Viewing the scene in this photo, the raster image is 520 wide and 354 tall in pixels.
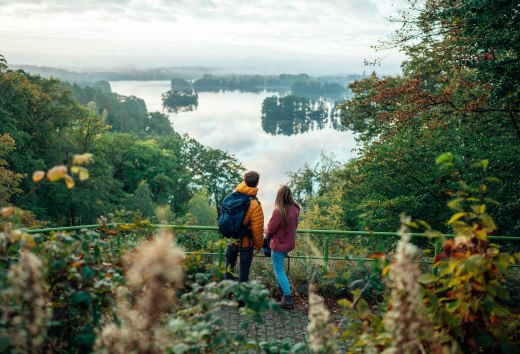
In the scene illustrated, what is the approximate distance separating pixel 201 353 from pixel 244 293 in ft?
1.72

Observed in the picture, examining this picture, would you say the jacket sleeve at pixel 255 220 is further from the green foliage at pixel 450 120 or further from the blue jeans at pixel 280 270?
the green foliage at pixel 450 120

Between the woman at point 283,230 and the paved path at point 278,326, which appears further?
the woman at point 283,230

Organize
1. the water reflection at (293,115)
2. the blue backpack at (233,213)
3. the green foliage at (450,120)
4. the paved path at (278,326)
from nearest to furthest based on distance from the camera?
the paved path at (278,326) < the blue backpack at (233,213) < the green foliage at (450,120) < the water reflection at (293,115)

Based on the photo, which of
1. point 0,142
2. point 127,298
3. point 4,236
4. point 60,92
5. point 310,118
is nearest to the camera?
point 4,236

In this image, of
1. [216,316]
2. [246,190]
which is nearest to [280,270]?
[246,190]

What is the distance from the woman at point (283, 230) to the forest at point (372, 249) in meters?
0.53

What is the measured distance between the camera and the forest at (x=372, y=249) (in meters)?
2.51

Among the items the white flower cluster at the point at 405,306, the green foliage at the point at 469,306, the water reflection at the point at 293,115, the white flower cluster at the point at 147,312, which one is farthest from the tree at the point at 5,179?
the water reflection at the point at 293,115

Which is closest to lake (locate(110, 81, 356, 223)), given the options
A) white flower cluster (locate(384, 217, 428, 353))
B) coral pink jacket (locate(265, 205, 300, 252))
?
coral pink jacket (locate(265, 205, 300, 252))

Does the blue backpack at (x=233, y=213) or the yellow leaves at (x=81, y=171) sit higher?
the yellow leaves at (x=81, y=171)

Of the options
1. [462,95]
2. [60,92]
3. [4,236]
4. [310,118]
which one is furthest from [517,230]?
[310,118]

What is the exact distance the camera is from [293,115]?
168m

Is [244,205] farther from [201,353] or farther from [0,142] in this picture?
[0,142]

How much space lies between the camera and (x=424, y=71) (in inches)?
671
